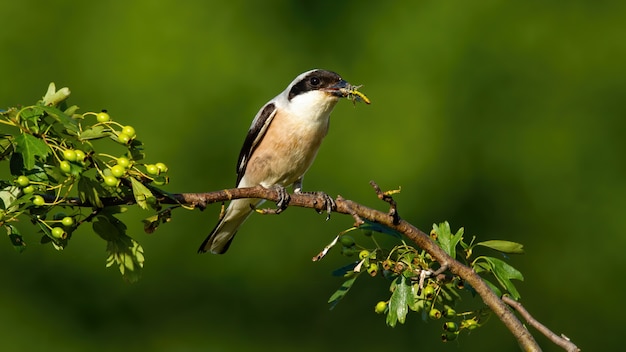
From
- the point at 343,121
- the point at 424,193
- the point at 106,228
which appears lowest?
the point at 424,193

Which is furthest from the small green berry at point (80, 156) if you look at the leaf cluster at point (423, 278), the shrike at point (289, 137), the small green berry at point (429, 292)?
the shrike at point (289, 137)

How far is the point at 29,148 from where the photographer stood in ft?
6.61

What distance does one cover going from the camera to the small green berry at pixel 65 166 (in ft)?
6.61

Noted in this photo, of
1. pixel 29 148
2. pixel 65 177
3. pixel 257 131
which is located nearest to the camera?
pixel 29 148

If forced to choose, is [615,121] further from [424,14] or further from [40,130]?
[40,130]

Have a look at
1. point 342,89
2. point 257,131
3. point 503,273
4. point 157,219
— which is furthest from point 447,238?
point 257,131

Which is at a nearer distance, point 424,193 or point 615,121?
point 424,193

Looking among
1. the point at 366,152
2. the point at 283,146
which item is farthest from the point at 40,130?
the point at 366,152

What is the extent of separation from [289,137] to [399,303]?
2.18 m

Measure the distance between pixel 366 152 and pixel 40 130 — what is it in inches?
172

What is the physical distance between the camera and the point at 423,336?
6.48 meters

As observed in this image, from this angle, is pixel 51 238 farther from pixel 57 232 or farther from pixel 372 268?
pixel 372 268

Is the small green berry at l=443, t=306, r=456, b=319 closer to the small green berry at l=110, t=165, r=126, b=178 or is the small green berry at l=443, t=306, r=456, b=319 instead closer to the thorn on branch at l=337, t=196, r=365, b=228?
the thorn on branch at l=337, t=196, r=365, b=228

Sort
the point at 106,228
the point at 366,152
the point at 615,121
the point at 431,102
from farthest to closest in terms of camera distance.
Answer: the point at 615,121 < the point at 431,102 < the point at 366,152 < the point at 106,228
